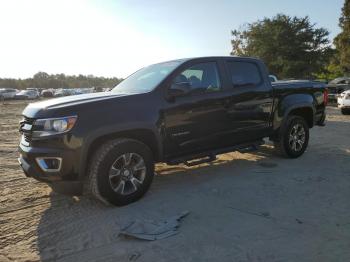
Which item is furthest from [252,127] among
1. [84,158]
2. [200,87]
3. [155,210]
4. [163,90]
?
[84,158]

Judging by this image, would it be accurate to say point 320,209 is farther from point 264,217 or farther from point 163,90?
point 163,90

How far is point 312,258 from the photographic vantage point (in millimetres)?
3564

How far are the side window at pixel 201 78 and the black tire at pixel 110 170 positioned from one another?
3.89ft

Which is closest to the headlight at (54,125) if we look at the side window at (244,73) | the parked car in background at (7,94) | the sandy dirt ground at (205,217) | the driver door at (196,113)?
the sandy dirt ground at (205,217)

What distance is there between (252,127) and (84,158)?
318 centimetres

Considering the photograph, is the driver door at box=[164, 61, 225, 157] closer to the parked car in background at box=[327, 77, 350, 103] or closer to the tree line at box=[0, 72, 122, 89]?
the parked car in background at box=[327, 77, 350, 103]

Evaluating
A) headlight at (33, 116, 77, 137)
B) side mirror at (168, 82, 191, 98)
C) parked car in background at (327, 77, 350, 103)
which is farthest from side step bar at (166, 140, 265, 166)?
parked car in background at (327, 77, 350, 103)

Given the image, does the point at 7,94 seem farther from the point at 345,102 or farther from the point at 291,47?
the point at 345,102

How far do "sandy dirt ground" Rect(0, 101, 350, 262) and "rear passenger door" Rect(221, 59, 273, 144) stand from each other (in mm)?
719

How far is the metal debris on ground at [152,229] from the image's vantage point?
4059 mm

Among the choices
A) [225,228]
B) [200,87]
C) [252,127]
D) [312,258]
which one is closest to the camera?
[312,258]

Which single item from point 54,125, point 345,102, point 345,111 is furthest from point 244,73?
point 345,111

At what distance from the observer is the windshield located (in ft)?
18.3

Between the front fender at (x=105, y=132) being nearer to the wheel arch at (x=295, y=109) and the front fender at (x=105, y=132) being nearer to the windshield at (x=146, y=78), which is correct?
the windshield at (x=146, y=78)
